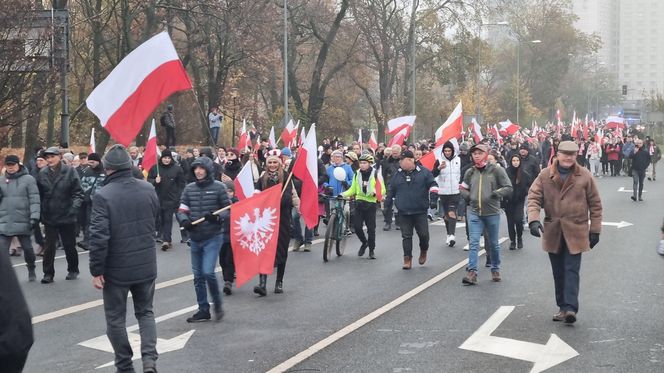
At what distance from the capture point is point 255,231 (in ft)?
33.5

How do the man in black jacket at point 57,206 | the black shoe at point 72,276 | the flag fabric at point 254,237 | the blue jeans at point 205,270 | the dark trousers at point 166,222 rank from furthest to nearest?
the dark trousers at point 166,222 < the black shoe at point 72,276 < the man in black jacket at point 57,206 < the flag fabric at point 254,237 < the blue jeans at point 205,270

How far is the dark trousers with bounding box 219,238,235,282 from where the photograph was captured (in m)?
11.3

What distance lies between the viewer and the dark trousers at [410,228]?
42.7 feet

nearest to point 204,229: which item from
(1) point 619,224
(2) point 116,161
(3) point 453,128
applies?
(2) point 116,161

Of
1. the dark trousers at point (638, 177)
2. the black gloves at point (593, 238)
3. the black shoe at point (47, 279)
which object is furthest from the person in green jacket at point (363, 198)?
the dark trousers at point (638, 177)

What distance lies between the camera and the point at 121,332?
7.00 meters

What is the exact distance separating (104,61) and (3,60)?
20.9 m

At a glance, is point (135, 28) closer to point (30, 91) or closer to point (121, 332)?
point (30, 91)

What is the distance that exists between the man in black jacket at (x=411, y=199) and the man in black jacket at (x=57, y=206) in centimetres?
438

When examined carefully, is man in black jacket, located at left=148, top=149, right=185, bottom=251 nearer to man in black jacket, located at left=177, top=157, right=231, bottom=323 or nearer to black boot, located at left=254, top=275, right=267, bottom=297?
black boot, located at left=254, top=275, right=267, bottom=297

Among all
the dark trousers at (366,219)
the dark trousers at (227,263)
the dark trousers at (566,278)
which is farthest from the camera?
the dark trousers at (366,219)

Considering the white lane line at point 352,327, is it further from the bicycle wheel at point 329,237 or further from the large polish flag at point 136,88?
the large polish flag at point 136,88

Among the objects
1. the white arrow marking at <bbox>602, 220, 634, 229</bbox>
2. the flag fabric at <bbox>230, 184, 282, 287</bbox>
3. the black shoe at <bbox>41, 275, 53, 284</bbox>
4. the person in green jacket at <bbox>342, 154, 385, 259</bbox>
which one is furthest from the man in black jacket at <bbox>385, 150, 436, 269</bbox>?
the white arrow marking at <bbox>602, 220, 634, 229</bbox>

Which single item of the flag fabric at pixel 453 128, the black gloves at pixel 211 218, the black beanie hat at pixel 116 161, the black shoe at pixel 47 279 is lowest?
the black shoe at pixel 47 279
